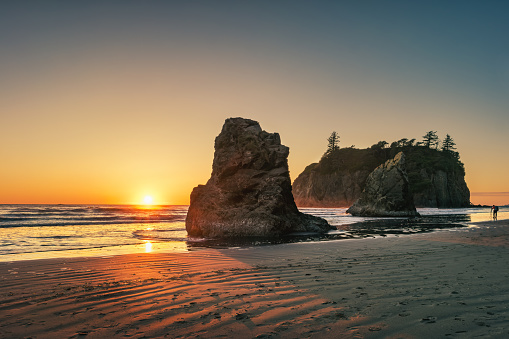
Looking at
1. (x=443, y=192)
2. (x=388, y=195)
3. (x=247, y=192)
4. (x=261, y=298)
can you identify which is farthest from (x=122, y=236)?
(x=443, y=192)

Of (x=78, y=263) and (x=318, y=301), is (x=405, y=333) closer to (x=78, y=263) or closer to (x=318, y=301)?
(x=318, y=301)

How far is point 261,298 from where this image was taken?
5316 mm

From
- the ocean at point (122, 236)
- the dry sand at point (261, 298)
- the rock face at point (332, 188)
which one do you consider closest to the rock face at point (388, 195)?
the ocean at point (122, 236)

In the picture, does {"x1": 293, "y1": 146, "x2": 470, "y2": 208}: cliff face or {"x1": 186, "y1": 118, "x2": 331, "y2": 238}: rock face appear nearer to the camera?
{"x1": 186, "y1": 118, "x2": 331, "y2": 238}: rock face

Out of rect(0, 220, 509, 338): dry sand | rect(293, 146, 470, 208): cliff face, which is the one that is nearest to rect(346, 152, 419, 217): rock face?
rect(0, 220, 509, 338): dry sand

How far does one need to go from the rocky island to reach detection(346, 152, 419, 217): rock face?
175ft

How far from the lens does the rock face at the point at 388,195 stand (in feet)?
165

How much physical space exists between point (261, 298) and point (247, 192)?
49.5 feet

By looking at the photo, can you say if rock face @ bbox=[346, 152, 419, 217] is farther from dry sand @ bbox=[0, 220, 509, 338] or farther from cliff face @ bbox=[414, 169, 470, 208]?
cliff face @ bbox=[414, 169, 470, 208]

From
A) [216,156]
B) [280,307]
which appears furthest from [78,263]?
[216,156]

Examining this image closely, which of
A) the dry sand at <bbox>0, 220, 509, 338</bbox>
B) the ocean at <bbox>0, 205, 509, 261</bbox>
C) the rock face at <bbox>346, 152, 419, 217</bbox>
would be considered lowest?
the ocean at <bbox>0, 205, 509, 261</bbox>

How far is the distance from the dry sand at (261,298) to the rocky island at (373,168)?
104244mm

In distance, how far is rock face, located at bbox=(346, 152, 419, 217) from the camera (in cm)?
5031

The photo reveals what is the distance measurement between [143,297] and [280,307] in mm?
2296
